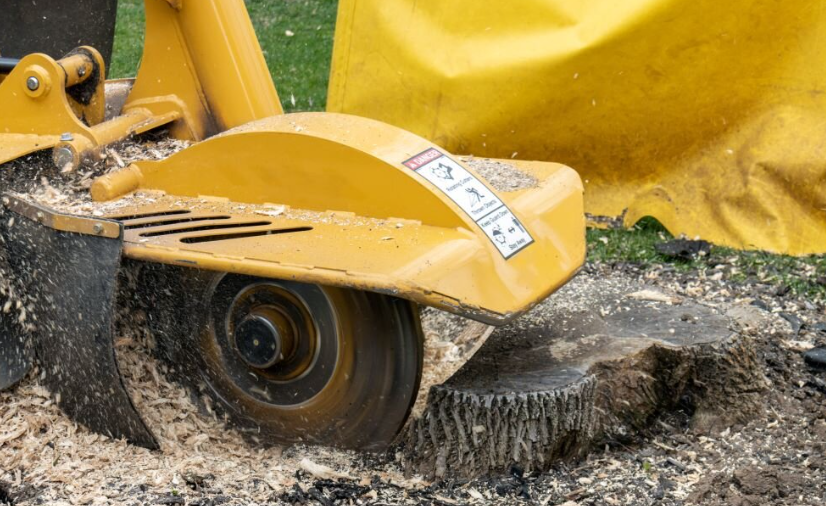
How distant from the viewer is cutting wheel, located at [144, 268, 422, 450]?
265 centimetres

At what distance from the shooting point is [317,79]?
6.49 meters

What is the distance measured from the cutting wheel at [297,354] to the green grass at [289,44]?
322cm

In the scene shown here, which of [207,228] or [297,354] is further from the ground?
[207,228]

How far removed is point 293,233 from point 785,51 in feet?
8.51

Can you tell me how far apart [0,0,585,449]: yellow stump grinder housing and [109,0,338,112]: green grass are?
316 centimetres

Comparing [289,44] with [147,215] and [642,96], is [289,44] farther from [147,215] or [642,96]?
[147,215]

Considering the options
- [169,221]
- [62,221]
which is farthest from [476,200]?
[62,221]

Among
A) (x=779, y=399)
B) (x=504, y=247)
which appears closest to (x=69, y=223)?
(x=504, y=247)

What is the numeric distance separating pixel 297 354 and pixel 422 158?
1.94ft

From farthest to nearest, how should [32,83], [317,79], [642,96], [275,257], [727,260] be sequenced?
[317,79]
[642,96]
[727,260]
[32,83]
[275,257]

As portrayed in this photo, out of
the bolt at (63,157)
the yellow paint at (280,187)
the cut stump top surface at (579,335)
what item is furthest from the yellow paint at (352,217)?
the cut stump top surface at (579,335)

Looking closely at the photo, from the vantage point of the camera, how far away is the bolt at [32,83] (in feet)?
9.66

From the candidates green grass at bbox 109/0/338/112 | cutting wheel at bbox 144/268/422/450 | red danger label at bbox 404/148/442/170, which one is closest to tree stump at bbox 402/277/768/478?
cutting wheel at bbox 144/268/422/450

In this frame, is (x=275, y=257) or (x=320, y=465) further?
(x=320, y=465)
